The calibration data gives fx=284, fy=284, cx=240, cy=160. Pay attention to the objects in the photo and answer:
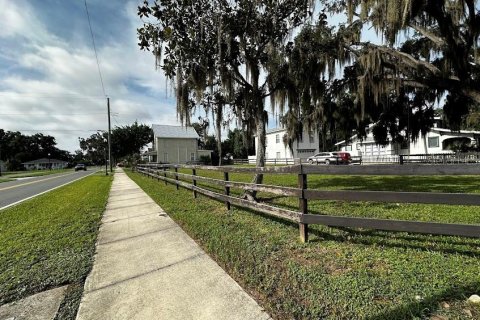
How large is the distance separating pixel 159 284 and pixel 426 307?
7.84 ft

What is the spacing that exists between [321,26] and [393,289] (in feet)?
22.8

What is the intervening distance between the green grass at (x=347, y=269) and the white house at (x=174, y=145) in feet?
138

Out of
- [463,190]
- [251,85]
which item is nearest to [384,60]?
[463,190]

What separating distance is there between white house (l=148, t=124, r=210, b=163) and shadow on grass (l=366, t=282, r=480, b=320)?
4389 centimetres

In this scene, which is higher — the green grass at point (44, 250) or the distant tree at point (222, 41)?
the distant tree at point (222, 41)

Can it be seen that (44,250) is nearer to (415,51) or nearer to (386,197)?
(386,197)

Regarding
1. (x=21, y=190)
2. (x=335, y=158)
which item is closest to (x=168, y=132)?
(x=335, y=158)

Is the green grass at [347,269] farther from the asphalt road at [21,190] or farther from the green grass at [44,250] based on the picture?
the asphalt road at [21,190]

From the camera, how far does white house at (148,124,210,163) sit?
149ft

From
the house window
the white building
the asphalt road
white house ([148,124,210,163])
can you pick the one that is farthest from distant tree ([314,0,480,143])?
the white building

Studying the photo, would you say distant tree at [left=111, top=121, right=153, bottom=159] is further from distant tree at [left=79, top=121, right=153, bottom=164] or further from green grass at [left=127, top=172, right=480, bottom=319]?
green grass at [left=127, top=172, right=480, bottom=319]

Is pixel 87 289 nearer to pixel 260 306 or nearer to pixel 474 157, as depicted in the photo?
pixel 260 306

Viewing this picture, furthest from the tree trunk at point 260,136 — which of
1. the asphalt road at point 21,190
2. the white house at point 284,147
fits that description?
the white house at point 284,147

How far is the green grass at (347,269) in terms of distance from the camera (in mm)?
2277
